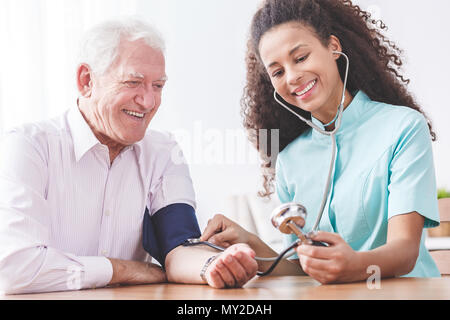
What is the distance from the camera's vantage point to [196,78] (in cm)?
317

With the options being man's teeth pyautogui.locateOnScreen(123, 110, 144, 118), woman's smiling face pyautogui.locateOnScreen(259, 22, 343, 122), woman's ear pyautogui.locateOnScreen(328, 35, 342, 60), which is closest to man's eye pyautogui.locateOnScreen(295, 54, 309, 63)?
woman's smiling face pyautogui.locateOnScreen(259, 22, 343, 122)

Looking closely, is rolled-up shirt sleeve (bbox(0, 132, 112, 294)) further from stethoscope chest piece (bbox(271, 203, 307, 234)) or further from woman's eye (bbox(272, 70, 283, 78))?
woman's eye (bbox(272, 70, 283, 78))

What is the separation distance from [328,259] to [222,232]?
328 mm

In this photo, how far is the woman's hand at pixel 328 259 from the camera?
752mm

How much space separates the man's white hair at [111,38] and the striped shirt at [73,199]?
0.42 feet

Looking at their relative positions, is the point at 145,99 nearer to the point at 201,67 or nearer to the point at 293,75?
the point at 293,75

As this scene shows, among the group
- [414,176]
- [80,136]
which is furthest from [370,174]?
[80,136]

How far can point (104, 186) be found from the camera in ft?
3.53

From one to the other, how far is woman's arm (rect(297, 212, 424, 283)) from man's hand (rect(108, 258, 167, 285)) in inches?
13.7

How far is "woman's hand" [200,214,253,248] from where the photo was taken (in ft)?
3.38

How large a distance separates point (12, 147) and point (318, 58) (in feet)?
2.19

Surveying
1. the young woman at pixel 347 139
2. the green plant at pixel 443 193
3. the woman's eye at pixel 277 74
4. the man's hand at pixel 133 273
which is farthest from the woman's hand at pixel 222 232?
the green plant at pixel 443 193
